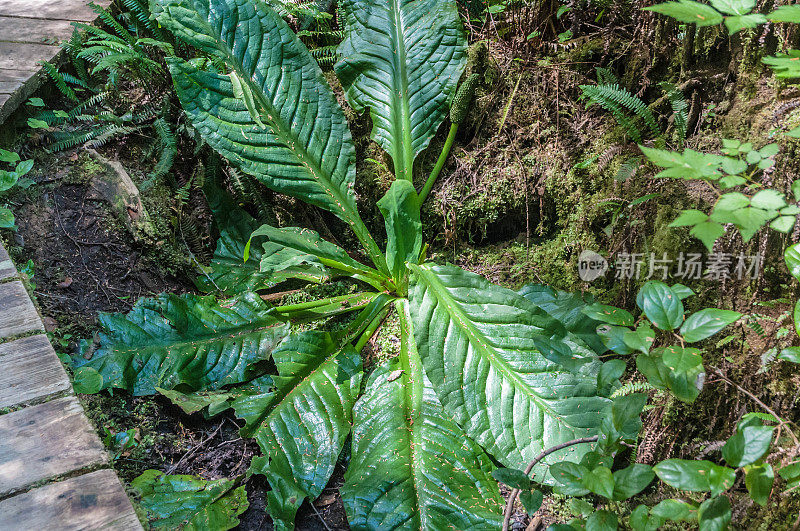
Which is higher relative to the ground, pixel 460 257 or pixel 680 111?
pixel 680 111

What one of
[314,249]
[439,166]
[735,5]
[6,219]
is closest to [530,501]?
[735,5]

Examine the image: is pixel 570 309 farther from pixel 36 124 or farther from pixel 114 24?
pixel 114 24

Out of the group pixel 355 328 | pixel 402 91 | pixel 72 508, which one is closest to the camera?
pixel 72 508

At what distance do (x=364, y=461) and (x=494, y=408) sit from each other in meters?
0.53

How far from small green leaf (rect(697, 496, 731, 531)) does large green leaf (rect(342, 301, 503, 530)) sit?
0.86m

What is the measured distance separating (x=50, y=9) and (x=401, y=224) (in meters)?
2.84

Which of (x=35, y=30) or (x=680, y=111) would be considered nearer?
(x=680, y=111)

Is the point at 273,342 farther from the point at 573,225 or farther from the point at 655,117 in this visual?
the point at 655,117

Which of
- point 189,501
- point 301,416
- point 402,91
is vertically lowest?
point 189,501

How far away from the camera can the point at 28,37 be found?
10.5ft

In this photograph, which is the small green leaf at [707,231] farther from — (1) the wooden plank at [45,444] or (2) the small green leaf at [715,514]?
(1) the wooden plank at [45,444]

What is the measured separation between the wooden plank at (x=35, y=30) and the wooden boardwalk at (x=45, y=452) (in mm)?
1982

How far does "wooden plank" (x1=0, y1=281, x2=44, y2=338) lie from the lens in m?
2.01

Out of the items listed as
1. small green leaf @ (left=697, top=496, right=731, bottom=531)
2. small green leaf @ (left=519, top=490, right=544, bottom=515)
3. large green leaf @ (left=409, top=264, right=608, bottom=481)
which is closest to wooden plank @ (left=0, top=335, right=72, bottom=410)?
large green leaf @ (left=409, top=264, right=608, bottom=481)
